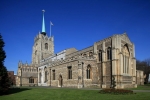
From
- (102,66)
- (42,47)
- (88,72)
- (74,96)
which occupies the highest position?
(42,47)

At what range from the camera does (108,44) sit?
3625cm

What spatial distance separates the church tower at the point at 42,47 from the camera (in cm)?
7584

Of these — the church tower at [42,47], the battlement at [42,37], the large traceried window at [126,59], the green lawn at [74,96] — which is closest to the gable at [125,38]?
the large traceried window at [126,59]

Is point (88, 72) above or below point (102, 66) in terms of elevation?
below

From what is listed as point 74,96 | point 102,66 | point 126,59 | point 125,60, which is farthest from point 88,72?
point 74,96

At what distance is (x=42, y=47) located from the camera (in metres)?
76.4

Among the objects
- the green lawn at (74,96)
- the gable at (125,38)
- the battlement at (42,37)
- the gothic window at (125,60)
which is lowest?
the green lawn at (74,96)

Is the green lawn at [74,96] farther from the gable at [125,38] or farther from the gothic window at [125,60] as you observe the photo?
the gable at [125,38]

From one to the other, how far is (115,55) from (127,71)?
640cm

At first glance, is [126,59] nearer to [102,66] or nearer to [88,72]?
[102,66]

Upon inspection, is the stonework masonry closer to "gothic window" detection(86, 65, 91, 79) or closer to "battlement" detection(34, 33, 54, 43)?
"gothic window" detection(86, 65, 91, 79)

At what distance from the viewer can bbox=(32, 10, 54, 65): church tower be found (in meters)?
75.8

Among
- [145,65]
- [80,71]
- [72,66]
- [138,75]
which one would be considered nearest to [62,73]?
[72,66]

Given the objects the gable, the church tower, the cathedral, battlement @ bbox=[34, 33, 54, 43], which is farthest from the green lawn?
battlement @ bbox=[34, 33, 54, 43]
